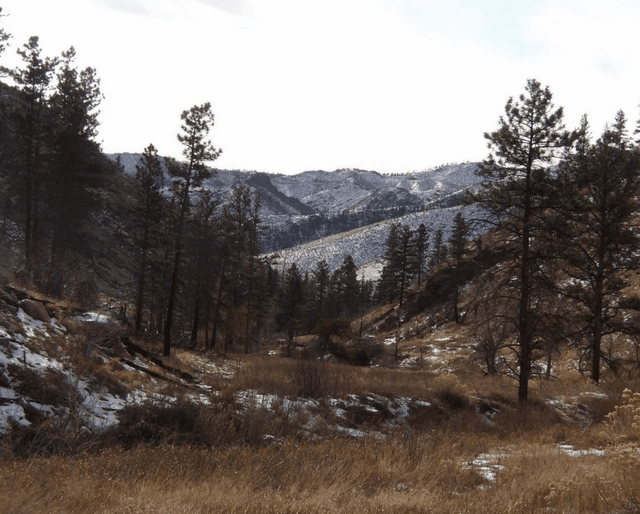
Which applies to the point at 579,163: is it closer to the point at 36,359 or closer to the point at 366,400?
the point at 366,400

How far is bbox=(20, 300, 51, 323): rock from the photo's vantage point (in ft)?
37.1

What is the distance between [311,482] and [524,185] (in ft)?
43.6

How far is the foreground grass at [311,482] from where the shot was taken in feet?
15.3

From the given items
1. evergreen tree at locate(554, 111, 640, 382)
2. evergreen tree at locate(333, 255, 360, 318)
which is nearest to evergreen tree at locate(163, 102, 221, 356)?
evergreen tree at locate(554, 111, 640, 382)

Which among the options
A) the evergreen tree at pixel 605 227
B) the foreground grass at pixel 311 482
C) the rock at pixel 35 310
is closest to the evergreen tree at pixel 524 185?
the evergreen tree at pixel 605 227

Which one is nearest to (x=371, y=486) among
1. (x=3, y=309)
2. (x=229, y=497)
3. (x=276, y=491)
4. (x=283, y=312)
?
(x=276, y=491)

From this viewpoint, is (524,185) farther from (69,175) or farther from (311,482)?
(69,175)

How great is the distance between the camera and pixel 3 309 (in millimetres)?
10469

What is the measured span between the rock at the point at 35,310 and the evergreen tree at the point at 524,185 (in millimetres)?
13744

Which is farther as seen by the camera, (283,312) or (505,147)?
(283,312)

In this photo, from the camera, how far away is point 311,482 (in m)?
5.87

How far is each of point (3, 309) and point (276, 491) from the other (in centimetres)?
885

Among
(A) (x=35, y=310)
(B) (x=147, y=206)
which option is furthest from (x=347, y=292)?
(A) (x=35, y=310)

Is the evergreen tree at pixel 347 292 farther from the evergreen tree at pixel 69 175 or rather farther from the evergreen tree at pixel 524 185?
the evergreen tree at pixel 524 185
